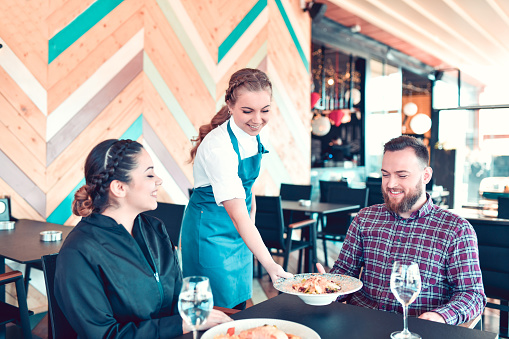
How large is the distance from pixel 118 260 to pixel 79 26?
313 centimetres

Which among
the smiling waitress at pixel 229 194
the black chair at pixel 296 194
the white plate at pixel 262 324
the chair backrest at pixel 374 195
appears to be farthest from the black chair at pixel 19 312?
the chair backrest at pixel 374 195

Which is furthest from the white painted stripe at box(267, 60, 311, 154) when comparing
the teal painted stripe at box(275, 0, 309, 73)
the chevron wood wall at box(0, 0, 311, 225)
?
the teal painted stripe at box(275, 0, 309, 73)

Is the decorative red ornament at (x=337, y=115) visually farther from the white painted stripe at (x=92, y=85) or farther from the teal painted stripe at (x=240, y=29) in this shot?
the white painted stripe at (x=92, y=85)

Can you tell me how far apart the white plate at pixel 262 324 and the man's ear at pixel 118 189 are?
1.77ft

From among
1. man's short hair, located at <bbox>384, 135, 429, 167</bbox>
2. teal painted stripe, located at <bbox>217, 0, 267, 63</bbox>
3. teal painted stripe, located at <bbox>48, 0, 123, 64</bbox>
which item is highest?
Result: teal painted stripe, located at <bbox>217, 0, 267, 63</bbox>

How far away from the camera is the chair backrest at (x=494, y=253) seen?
2533 mm

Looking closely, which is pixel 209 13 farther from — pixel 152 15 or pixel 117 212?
pixel 117 212

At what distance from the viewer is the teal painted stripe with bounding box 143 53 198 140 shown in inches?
179

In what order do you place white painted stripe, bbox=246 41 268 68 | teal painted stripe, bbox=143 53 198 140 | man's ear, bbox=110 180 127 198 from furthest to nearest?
1. white painted stripe, bbox=246 41 268 68
2. teal painted stripe, bbox=143 53 198 140
3. man's ear, bbox=110 180 127 198

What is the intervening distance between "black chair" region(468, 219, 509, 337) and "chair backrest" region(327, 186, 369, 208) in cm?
228

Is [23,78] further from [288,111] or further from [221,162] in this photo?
[288,111]

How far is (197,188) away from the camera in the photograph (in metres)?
2.15

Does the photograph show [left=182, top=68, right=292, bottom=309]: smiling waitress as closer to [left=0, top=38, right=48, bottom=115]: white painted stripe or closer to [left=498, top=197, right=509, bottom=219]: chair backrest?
[left=0, top=38, right=48, bottom=115]: white painted stripe

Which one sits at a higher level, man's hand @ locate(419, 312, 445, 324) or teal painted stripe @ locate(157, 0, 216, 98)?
teal painted stripe @ locate(157, 0, 216, 98)
